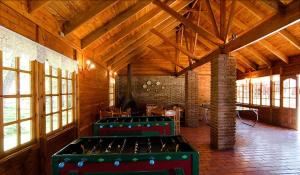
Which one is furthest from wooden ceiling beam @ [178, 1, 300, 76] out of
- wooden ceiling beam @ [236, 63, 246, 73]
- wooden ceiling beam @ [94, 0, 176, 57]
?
wooden ceiling beam @ [236, 63, 246, 73]

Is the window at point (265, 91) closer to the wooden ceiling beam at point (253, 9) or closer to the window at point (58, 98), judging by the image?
the wooden ceiling beam at point (253, 9)

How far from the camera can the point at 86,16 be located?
14.0ft

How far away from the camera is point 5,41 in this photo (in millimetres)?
2555

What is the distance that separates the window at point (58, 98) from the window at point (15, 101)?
1.82ft

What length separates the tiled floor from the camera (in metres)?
4.55

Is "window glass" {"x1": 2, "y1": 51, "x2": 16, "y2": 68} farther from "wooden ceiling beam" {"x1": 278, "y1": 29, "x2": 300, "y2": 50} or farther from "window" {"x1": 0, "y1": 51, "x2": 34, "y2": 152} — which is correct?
"wooden ceiling beam" {"x1": 278, "y1": 29, "x2": 300, "y2": 50}

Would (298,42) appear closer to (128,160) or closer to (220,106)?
(220,106)

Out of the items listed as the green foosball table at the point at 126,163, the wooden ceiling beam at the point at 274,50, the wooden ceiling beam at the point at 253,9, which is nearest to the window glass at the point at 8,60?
the green foosball table at the point at 126,163

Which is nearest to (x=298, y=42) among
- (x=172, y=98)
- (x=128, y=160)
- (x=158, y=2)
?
(x=158, y=2)

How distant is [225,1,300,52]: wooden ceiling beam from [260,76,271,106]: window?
6.72 meters

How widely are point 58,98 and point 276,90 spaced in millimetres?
9619

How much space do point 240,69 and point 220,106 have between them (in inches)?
314

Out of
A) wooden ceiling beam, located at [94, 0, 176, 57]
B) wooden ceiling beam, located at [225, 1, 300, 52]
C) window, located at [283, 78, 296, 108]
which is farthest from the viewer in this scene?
window, located at [283, 78, 296, 108]

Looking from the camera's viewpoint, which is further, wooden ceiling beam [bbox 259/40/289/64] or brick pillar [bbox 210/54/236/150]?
wooden ceiling beam [bbox 259/40/289/64]
